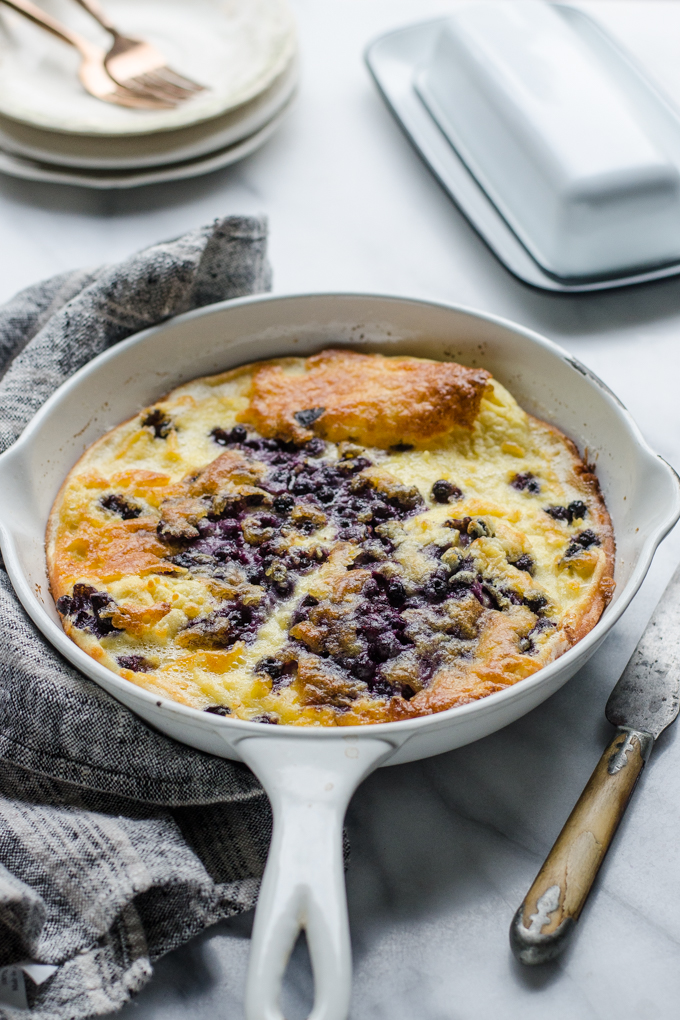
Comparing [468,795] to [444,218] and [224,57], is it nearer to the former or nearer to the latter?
[444,218]

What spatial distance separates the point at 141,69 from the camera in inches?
147

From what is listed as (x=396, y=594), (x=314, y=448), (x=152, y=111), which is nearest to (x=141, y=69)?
(x=152, y=111)

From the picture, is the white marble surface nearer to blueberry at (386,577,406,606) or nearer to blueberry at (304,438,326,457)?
blueberry at (386,577,406,606)

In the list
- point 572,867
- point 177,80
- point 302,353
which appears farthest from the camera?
point 177,80

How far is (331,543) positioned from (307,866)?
0.89m

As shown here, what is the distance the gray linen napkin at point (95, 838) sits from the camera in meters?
1.72

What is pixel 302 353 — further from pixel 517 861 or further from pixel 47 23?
pixel 47 23

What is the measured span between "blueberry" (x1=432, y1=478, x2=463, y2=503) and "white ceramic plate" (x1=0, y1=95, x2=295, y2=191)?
6.19 feet

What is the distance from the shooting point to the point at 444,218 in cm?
360

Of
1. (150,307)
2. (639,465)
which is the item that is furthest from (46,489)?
(639,465)

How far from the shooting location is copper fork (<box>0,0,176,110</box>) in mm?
3582

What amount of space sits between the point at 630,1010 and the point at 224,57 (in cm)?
369

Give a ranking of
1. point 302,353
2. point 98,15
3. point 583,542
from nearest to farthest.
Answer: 1. point 583,542
2. point 302,353
3. point 98,15

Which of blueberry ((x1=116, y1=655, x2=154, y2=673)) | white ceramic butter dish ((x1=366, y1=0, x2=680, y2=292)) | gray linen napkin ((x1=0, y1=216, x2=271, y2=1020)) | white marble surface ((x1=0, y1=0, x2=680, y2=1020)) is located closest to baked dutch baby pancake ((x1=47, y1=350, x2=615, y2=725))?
blueberry ((x1=116, y1=655, x2=154, y2=673))
